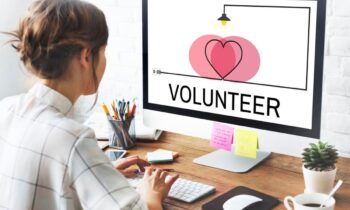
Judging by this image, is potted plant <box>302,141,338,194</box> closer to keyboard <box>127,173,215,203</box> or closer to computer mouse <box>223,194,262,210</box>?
computer mouse <box>223,194,262,210</box>

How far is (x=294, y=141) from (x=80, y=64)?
0.61m

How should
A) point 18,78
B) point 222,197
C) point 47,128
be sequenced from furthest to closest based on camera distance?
1. point 18,78
2. point 222,197
3. point 47,128

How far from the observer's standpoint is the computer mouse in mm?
1269

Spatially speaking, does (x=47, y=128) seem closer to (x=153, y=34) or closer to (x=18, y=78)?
(x=153, y=34)

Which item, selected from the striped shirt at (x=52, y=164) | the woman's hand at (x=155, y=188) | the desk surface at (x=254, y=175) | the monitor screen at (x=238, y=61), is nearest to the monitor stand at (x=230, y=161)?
the desk surface at (x=254, y=175)

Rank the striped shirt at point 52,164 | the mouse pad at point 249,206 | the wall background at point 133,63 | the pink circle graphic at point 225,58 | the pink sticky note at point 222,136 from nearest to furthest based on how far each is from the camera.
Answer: the striped shirt at point 52,164 < the mouse pad at point 249,206 < the pink circle graphic at point 225,58 < the pink sticky note at point 222,136 < the wall background at point 133,63

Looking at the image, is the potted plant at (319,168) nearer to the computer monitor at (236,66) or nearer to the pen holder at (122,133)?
the computer monitor at (236,66)

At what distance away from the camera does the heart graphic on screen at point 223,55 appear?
1477 millimetres

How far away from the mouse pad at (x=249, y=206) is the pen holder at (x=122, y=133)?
471mm

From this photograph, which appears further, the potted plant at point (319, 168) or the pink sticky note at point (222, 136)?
the pink sticky note at point (222, 136)

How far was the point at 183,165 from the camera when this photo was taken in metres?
1.59

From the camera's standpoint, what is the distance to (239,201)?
129cm

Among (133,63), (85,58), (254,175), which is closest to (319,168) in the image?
(254,175)

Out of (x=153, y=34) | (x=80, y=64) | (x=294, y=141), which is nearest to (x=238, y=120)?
(x=294, y=141)
